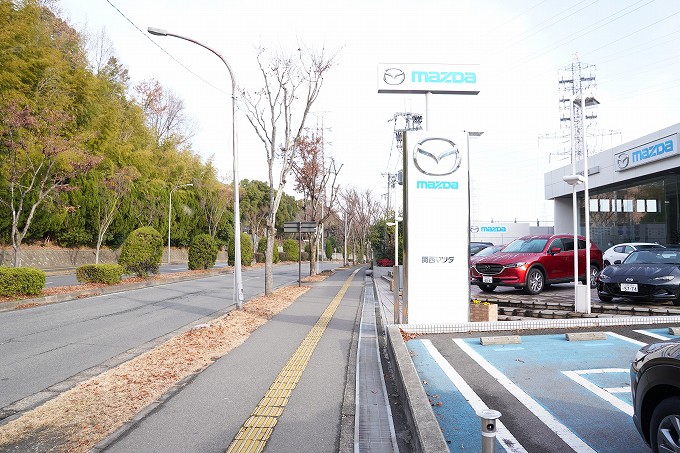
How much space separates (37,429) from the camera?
14.4 feet

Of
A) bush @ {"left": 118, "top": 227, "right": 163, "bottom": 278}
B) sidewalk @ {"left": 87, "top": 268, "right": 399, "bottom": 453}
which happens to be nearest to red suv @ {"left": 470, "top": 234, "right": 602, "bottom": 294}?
sidewalk @ {"left": 87, "top": 268, "right": 399, "bottom": 453}

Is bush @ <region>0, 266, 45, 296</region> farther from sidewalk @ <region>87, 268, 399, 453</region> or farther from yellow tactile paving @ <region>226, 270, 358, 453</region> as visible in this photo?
yellow tactile paving @ <region>226, 270, 358, 453</region>

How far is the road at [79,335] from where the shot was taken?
616 cm

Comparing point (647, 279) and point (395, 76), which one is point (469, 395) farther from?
point (647, 279)

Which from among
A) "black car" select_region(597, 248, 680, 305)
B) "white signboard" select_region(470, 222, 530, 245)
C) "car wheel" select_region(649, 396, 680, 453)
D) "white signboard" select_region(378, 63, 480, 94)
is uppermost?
"white signboard" select_region(378, 63, 480, 94)

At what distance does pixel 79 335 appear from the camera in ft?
30.9

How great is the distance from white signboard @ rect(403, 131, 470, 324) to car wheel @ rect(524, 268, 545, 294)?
5152mm

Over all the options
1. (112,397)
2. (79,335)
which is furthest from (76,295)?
(112,397)

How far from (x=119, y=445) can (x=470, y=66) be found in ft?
28.6

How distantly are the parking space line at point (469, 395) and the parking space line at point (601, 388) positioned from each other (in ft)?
3.97

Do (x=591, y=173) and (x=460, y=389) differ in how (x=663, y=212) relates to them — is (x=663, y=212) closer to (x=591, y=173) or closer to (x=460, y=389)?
(x=591, y=173)

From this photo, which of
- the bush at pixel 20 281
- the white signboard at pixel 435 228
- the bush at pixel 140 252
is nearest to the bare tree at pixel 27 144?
the bush at pixel 20 281

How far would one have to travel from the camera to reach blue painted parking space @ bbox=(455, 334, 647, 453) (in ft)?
13.3

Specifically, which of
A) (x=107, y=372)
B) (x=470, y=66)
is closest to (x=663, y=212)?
(x=470, y=66)
